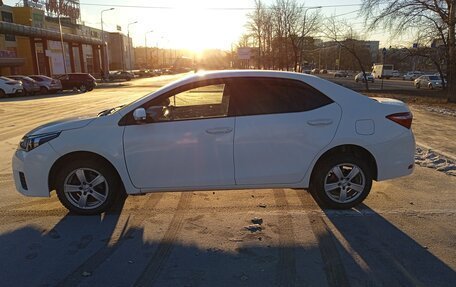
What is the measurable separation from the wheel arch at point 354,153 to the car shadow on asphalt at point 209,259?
0.65 metres

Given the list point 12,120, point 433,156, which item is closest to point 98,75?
point 12,120

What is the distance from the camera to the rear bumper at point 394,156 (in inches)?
183

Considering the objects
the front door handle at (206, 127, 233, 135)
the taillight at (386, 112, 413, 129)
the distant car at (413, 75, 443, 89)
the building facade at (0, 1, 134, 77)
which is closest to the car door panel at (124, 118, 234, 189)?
the front door handle at (206, 127, 233, 135)

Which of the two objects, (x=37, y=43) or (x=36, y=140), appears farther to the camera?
(x=37, y=43)

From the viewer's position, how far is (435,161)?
702 cm

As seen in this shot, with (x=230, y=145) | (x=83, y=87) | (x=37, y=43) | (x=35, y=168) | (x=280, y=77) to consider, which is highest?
(x=37, y=43)

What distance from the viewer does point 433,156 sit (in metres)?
7.40

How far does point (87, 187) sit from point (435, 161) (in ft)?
19.6

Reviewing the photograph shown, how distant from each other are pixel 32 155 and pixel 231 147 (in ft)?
7.76

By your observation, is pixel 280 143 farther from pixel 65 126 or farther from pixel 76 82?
pixel 76 82

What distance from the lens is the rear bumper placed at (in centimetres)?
Answer: 466

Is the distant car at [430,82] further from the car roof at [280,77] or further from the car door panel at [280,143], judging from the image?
the car door panel at [280,143]

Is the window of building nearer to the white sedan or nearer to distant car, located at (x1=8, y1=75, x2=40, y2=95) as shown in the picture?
distant car, located at (x1=8, y1=75, x2=40, y2=95)

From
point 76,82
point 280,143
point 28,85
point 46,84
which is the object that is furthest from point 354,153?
point 76,82
